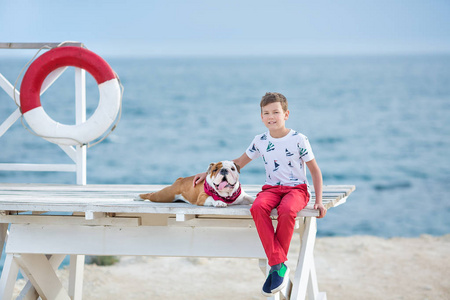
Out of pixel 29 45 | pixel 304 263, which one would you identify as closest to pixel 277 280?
pixel 304 263

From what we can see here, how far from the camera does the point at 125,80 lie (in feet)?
124

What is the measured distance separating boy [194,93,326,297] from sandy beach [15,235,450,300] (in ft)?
8.06

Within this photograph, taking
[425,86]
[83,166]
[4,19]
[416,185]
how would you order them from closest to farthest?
[83,166] → [416,185] → [425,86] → [4,19]

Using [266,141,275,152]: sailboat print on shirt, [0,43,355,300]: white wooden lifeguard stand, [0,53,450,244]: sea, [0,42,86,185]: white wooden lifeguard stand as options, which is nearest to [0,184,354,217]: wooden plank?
[0,43,355,300]: white wooden lifeguard stand

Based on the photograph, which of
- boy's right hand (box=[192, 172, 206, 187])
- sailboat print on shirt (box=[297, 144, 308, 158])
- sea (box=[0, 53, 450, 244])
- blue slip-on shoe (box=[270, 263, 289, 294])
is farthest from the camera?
sea (box=[0, 53, 450, 244])

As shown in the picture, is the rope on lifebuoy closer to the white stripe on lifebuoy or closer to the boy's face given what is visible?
the white stripe on lifebuoy

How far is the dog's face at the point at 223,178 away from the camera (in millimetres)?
3086

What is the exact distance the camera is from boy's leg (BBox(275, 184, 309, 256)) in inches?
117

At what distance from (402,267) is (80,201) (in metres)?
4.19

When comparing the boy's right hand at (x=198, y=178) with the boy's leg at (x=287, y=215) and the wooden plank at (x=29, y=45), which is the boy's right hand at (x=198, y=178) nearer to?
the boy's leg at (x=287, y=215)

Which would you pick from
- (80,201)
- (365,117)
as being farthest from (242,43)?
(80,201)

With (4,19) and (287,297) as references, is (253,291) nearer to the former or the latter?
(287,297)

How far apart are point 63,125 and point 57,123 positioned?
0.19ft

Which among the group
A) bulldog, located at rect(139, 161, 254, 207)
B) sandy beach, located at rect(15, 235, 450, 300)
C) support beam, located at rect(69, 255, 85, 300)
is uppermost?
bulldog, located at rect(139, 161, 254, 207)
